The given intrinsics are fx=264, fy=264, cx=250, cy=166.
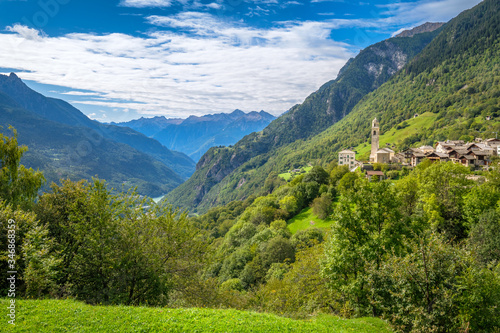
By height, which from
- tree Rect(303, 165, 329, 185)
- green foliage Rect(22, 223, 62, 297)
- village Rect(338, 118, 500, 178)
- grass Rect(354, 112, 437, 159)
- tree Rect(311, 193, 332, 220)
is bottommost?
tree Rect(311, 193, 332, 220)

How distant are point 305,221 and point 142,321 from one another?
170ft

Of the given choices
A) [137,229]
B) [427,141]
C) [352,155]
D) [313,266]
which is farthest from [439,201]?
[427,141]

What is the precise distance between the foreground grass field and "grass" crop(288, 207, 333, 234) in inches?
1616

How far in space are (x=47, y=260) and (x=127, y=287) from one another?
5312mm

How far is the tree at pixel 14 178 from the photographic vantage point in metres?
19.8

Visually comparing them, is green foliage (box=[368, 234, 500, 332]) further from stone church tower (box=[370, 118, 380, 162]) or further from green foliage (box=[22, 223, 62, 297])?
stone church tower (box=[370, 118, 380, 162])

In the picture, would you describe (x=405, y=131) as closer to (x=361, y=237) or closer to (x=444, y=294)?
(x=361, y=237)

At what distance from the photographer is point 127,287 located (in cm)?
1720

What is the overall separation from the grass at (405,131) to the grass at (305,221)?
99.5 m

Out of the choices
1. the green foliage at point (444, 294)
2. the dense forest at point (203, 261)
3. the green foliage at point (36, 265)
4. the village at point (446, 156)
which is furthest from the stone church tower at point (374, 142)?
the green foliage at point (36, 265)

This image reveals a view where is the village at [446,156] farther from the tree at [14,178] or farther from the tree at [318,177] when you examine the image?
the tree at [14,178]

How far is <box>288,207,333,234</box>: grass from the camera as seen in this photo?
55844 mm

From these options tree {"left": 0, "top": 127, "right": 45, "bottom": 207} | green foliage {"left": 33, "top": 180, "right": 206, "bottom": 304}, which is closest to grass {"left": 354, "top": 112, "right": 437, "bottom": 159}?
green foliage {"left": 33, "top": 180, "right": 206, "bottom": 304}

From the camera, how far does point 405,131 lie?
162 metres
